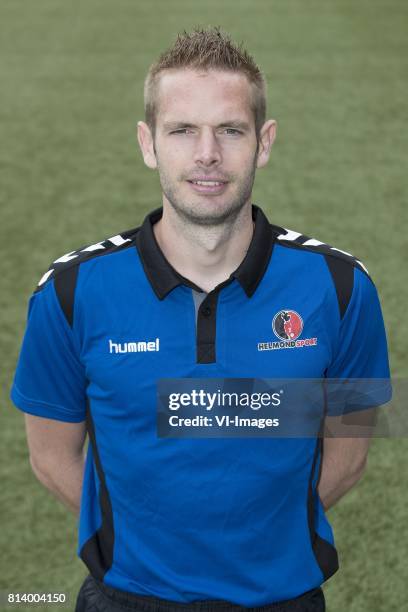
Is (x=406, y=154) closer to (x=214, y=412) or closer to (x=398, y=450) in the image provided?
(x=398, y=450)

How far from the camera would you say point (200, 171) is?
80.4 inches

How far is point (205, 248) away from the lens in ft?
6.96

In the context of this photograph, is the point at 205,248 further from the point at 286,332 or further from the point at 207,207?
the point at 286,332

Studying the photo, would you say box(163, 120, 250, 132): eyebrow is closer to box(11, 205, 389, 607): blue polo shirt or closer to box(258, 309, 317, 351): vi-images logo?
box(11, 205, 389, 607): blue polo shirt

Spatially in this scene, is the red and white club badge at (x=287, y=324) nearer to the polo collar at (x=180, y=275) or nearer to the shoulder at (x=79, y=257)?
the polo collar at (x=180, y=275)

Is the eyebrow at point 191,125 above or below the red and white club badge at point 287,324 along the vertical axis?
above

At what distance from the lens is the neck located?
2.11m

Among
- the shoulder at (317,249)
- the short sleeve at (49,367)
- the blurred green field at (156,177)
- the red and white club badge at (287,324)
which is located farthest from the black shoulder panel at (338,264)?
the blurred green field at (156,177)

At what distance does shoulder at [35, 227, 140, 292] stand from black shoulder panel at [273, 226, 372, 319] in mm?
379

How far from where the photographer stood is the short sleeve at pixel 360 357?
7.10 feet

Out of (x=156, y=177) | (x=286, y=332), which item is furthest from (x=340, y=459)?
(x=156, y=177)

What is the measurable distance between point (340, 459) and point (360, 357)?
0.40 meters

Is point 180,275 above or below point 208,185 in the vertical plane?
below

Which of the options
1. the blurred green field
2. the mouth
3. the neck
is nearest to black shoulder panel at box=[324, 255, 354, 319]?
the neck
